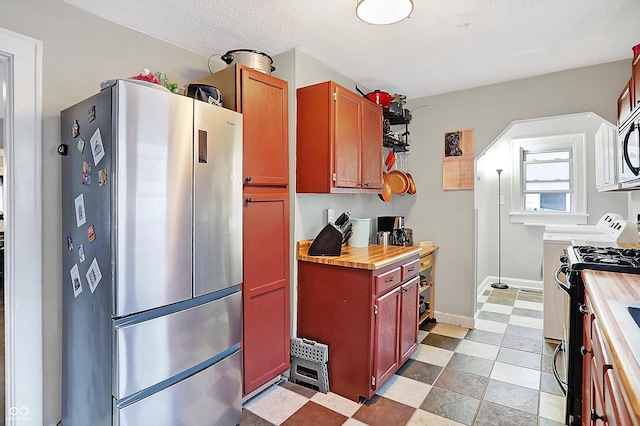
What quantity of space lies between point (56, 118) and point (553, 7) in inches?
114

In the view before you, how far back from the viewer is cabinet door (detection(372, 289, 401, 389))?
7.34ft

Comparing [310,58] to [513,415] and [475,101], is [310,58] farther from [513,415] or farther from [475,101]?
[513,415]

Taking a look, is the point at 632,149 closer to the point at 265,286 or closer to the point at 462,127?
the point at 462,127

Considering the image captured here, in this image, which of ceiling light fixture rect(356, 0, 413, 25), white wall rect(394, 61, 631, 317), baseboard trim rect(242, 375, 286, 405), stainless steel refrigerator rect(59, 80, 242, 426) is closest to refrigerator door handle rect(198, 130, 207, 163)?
stainless steel refrigerator rect(59, 80, 242, 426)

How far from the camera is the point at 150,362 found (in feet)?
5.13

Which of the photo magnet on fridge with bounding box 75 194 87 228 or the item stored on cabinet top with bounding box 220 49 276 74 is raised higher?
the item stored on cabinet top with bounding box 220 49 276 74

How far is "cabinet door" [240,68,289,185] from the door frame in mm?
1074

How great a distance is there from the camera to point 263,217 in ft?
7.39

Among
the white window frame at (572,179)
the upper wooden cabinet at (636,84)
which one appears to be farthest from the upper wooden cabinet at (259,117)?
the white window frame at (572,179)

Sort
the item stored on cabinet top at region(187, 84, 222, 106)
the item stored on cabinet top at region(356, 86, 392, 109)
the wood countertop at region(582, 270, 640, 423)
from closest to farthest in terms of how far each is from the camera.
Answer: the wood countertop at region(582, 270, 640, 423) → the item stored on cabinet top at region(187, 84, 222, 106) → the item stored on cabinet top at region(356, 86, 392, 109)

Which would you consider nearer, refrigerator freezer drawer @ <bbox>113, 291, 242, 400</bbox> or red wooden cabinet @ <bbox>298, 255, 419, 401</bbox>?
refrigerator freezer drawer @ <bbox>113, 291, 242, 400</bbox>

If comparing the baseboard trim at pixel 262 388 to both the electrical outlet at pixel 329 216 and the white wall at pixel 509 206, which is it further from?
the white wall at pixel 509 206

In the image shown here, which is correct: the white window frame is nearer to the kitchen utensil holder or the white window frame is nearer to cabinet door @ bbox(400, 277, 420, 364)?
cabinet door @ bbox(400, 277, 420, 364)

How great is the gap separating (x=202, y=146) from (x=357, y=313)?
1.42 metres
